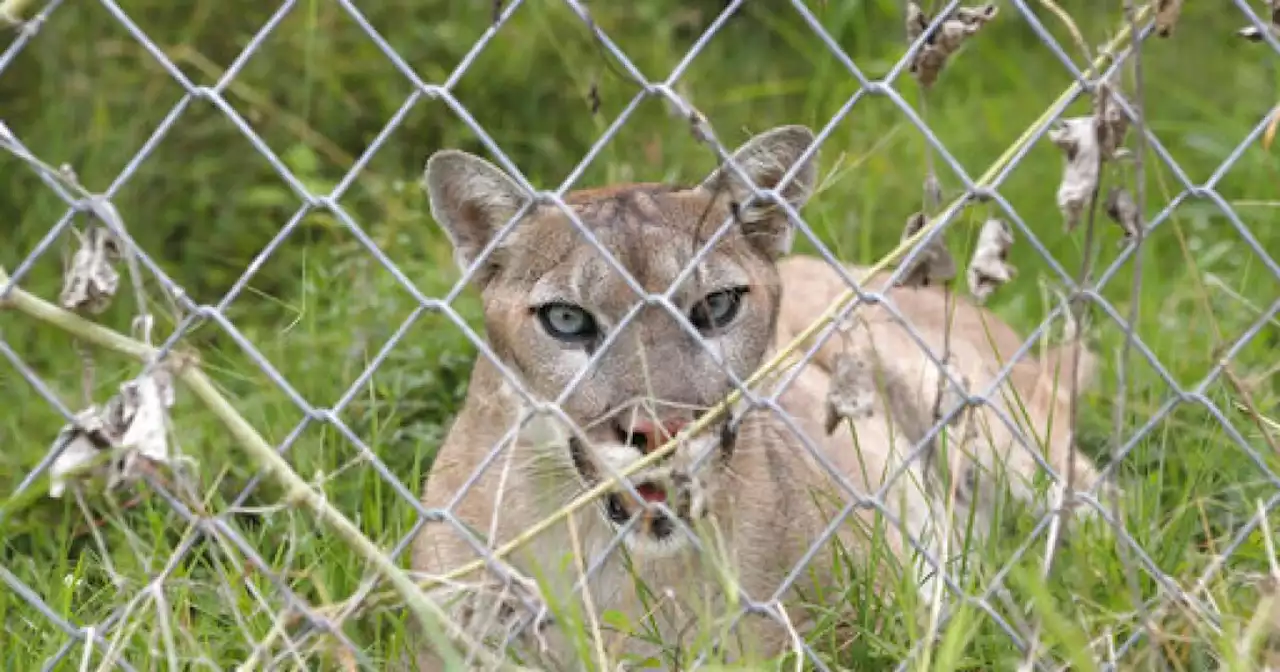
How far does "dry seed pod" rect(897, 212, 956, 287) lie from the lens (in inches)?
101

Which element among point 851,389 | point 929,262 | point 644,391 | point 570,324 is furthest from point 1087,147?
point 570,324

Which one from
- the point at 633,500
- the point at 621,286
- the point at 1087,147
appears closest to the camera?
the point at 1087,147

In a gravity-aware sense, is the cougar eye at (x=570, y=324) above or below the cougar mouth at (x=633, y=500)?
above

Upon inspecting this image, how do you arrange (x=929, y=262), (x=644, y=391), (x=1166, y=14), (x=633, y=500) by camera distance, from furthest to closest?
(x=644, y=391), (x=633, y=500), (x=929, y=262), (x=1166, y=14)

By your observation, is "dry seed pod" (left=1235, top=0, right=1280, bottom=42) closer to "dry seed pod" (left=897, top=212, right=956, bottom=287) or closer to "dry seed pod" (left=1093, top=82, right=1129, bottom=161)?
"dry seed pod" (left=1093, top=82, right=1129, bottom=161)

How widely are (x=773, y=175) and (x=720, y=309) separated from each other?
28cm

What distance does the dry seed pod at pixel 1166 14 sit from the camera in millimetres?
2451

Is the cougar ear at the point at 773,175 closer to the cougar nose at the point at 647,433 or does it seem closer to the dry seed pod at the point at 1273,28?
the cougar nose at the point at 647,433

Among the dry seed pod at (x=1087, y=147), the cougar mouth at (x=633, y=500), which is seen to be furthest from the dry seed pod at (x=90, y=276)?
the dry seed pod at (x=1087, y=147)

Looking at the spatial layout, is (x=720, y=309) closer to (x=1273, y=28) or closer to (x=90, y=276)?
(x=1273, y=28)

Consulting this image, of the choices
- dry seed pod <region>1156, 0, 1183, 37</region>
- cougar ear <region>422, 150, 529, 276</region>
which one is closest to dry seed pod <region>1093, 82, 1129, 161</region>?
dry seed pod <region>1156, 0, 1183, 37</region>

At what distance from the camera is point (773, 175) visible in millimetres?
3572

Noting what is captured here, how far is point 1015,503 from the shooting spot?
3496 mm

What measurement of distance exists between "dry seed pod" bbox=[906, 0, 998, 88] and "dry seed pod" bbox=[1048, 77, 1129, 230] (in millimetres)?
173
